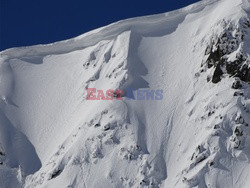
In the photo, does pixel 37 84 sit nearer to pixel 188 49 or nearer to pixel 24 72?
pixel 24 72

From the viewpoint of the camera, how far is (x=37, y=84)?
48781 mm

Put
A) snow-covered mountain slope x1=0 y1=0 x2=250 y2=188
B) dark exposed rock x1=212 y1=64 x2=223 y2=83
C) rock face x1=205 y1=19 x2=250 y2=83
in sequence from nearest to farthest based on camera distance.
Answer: snow-covered mountain slope x1=0 y1=0 x2=250 y2=188, rock face x1=205 y1=19 x2=250 y2=83, dark exposed rock x1=212 y1=64 x2=223 y2=83

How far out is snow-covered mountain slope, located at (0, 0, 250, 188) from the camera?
36.6 meters

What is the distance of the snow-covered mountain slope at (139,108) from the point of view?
36594 millimetres

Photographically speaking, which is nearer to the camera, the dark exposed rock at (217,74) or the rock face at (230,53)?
the rock face at (230,53)

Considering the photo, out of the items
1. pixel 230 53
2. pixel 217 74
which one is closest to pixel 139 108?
pixel 217 74

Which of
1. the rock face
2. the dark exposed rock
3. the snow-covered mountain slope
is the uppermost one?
the rock face

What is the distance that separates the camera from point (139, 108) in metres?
41.8

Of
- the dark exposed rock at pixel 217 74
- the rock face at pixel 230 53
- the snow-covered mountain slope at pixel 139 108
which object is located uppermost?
the rock face at pixel 230 53

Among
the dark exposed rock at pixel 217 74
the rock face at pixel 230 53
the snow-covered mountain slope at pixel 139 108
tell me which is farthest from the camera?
the dark exposed rock at pixel 217 74

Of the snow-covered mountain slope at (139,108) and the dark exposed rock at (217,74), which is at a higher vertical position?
the dark exposed rock at (217,74)

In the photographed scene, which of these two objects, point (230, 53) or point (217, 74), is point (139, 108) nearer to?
point (217, 74)

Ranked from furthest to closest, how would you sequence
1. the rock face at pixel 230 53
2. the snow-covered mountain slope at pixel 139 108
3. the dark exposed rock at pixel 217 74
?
1. the dark exposed rock at pixel 217 74
2. the rock face at pixel 230 53
3. the snow-covered mountain slope at pixel 139 108

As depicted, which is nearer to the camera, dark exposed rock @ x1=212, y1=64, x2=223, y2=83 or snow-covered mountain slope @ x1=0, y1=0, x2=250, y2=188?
snow-covered mountain slope @ x1=0, y1=0, x2=250, y2=188
